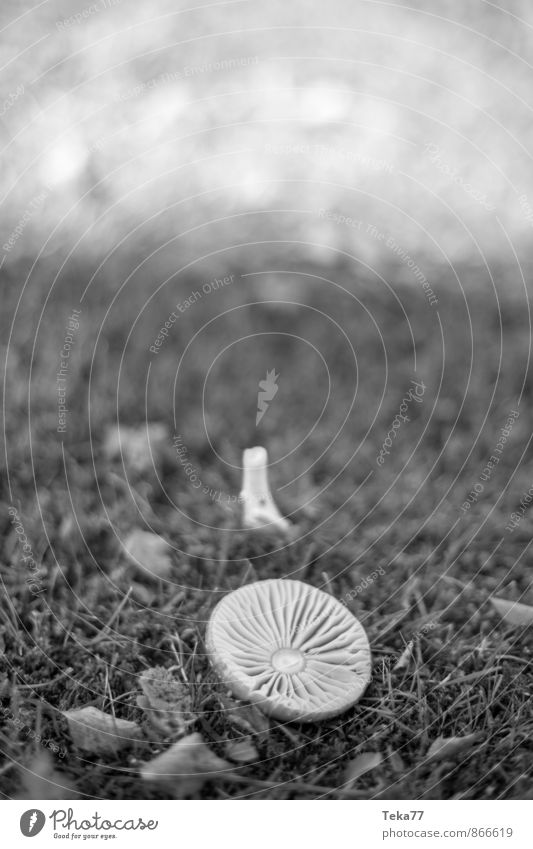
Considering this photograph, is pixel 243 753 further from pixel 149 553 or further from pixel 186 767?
pixel 149 553

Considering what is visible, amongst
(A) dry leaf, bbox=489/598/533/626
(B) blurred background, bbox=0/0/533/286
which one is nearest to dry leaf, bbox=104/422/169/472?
(B) blurred background, bbox=0/0/533/286

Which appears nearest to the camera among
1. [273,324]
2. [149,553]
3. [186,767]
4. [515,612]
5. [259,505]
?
[186,767]

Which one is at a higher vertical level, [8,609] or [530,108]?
[530,108]

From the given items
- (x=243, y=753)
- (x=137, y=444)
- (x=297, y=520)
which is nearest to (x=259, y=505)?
(x=297, y=520)
